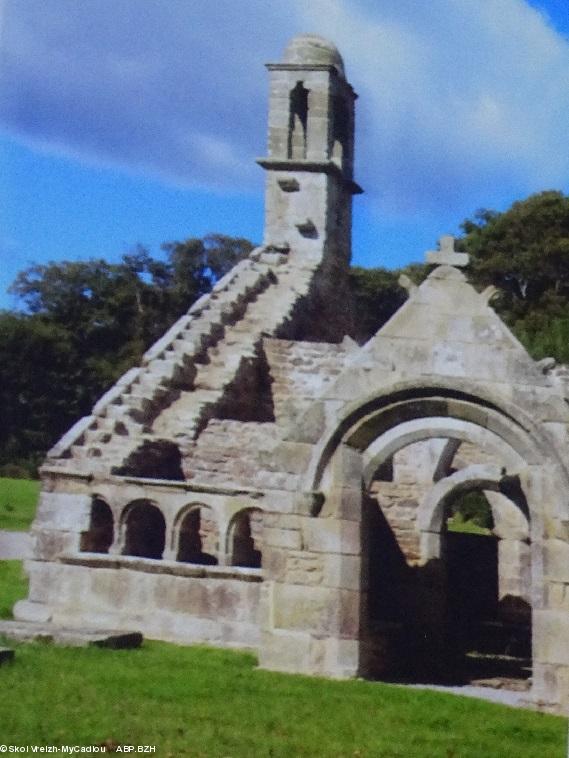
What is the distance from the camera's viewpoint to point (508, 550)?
13.8 metres

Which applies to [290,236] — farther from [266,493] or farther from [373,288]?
[373,288]

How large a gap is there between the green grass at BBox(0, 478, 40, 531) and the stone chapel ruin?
7384 mm

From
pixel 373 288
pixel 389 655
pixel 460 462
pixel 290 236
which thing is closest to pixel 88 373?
pixel 373 288

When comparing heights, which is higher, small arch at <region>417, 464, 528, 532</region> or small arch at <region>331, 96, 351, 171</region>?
small arch at <region>331, 96, 351, 171</region>

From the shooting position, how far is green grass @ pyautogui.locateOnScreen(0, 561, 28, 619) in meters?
13.4

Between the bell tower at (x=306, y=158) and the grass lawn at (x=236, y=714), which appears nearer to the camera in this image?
the grass lawn at (x=236, y=714)

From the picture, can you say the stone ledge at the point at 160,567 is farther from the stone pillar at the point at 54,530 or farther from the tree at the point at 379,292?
the tree at the point at 379,292

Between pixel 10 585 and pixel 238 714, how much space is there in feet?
27.3

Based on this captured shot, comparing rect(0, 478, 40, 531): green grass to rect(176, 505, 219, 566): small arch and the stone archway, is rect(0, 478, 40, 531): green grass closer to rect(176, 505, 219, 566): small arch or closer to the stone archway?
rect(176, 505, 219, 566): small arch

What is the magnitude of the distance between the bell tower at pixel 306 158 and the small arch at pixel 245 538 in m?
9.12

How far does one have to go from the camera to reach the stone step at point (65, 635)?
10.1m

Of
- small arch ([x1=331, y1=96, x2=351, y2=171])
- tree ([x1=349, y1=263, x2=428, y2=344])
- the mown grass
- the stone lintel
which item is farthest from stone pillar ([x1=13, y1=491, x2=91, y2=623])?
tree ([x1=349, y1=263, x2=428, y2=344])

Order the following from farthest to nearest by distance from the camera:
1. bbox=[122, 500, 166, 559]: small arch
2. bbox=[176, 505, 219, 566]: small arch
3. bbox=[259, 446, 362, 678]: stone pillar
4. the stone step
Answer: bbox=[176, 505, 219, 566]: small arch → bbox=[122, 500, 166, 559]: small arch → the stone step → bbox=[259, 446, 362, 678]: stone pillar

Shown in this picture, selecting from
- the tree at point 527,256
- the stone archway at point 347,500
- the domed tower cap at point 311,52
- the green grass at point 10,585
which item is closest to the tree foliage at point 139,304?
the tree at point 527,256
